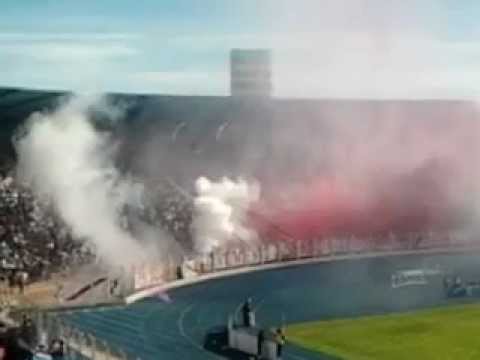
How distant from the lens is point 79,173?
17938mm

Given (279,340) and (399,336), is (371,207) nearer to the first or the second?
(399,336)

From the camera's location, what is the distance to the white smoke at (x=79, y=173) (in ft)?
57.0

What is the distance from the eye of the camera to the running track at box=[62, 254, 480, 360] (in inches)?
593

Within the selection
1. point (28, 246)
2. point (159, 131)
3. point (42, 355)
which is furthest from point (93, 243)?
point (42, 355)

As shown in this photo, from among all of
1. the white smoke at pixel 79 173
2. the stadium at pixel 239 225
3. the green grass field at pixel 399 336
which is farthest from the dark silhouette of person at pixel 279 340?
the white smoke at pixel 79 173

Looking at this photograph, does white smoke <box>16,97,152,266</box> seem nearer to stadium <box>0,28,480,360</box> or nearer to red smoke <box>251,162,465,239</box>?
stadium <box>0,28,480,360</box>

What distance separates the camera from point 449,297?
18.3 metres

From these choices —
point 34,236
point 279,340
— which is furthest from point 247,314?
point 34,236

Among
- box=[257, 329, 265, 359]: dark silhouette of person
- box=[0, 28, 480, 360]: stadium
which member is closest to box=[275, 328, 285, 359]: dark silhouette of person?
box=[0, 28, 480, 360]: stadium

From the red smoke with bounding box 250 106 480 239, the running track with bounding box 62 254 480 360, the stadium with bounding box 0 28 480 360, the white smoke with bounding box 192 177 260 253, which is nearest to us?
the running track with bounding box 62 254 480 360

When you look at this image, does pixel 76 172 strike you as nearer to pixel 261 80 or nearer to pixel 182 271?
pixel 182 271

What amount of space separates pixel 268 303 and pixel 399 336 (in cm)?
177

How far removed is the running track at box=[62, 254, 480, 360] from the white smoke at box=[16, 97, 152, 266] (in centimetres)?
144

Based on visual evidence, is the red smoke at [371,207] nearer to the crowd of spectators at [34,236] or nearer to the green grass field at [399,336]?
the crowd of spectators at [34,236]
